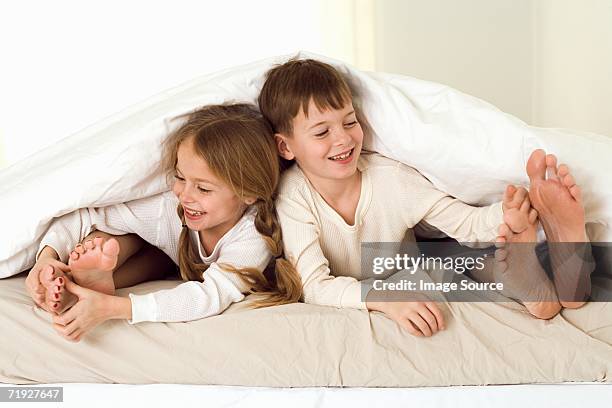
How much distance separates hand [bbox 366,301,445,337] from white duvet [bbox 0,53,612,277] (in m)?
0.31

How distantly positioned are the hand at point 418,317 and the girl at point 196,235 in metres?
0.20

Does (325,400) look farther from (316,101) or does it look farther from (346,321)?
(316,101)

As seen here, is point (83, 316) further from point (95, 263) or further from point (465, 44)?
point (465, 44)

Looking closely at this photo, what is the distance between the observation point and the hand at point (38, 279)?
4.10 ft

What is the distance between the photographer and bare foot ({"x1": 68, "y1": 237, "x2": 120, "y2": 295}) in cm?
122

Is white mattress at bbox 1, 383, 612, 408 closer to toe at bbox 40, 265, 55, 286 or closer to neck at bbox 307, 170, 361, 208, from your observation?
toe at bbox 40, 265, 55, 286

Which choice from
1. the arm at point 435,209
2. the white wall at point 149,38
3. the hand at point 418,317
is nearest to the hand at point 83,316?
the hand at point 418,317

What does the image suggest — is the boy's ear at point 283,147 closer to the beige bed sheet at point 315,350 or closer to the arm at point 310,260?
the arm at point 310,260

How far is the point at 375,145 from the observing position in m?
1.53

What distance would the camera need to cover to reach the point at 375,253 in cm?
152

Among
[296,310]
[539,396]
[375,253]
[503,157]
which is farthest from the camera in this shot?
[375,253]

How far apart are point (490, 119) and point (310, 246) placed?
39cm

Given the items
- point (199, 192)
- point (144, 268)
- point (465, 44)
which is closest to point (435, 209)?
point (199, 192)

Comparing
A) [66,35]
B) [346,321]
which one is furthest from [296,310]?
[66,35]
